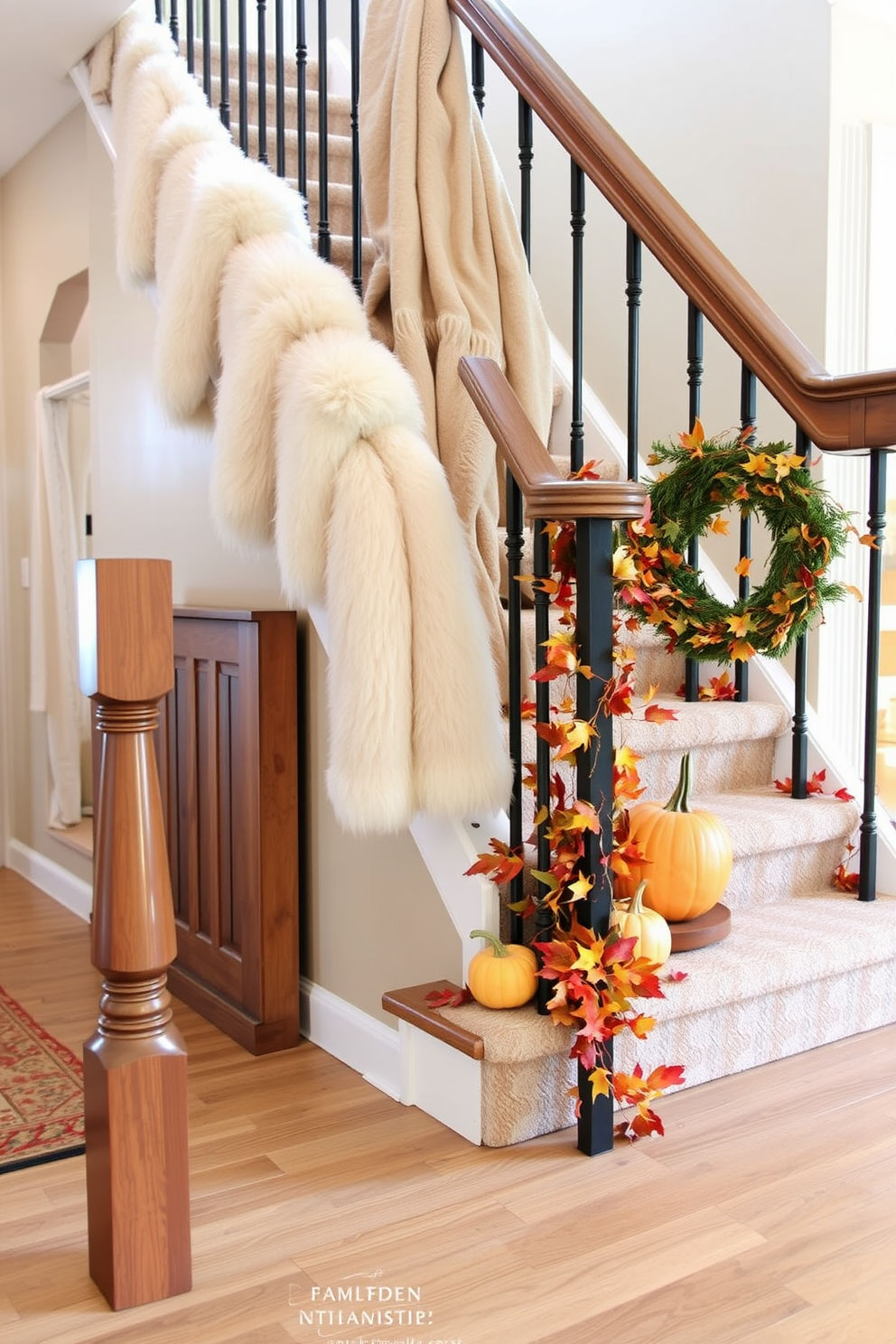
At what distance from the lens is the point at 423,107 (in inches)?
95.9

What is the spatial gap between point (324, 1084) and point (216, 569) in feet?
3.86

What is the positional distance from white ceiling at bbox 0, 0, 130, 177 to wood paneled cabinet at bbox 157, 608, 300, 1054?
1.42m

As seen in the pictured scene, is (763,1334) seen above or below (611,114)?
below

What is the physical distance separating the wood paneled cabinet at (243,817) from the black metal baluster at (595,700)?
777mm

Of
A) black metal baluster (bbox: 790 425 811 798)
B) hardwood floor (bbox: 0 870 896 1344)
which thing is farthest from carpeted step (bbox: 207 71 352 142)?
hardwood floor (bbox: 0 870 896 1344)

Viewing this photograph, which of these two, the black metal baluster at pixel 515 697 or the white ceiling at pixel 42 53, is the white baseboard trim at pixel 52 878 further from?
the white ceiling at pixel 42 53

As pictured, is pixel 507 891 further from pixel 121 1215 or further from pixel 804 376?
pixel 804 376

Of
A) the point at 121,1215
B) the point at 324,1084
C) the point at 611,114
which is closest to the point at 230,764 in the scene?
the point at 324,1084

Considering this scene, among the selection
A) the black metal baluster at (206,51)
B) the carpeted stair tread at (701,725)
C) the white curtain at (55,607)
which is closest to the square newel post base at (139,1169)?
the carpeted stair tread at (701,725)

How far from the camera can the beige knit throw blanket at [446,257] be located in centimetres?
237

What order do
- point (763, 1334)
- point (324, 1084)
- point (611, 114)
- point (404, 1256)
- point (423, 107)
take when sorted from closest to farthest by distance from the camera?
point (763, 1334) < point (404, 1256) < point (324, 1084) < point (423, 107) < point (611, 114)

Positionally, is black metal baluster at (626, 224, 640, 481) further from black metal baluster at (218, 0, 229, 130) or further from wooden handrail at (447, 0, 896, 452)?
black metal baluster at (218, 0, 229, 130)

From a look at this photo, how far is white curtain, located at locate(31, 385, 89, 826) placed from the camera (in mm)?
4070

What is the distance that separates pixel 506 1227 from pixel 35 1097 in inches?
39.9
